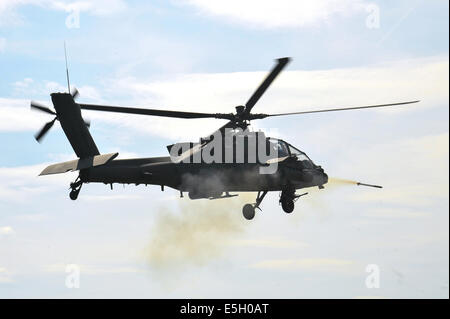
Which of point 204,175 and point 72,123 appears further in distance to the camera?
point 72,123

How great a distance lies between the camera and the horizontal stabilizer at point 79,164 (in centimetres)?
3150

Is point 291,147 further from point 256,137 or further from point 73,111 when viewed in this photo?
point 73,111

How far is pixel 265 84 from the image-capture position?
95.5 ft

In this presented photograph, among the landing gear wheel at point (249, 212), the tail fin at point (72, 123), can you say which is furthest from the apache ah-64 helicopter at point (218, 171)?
the tail fin at point (72, 123)

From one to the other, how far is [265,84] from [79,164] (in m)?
9.98

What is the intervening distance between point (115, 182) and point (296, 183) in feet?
28.2

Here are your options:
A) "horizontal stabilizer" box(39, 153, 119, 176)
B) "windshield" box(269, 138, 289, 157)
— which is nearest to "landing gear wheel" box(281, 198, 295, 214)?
"windshield" box(269, 138, 289, 157)

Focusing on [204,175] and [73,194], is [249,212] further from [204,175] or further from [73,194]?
[73,194]

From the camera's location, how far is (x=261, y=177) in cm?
3123

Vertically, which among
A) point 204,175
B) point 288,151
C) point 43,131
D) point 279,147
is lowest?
point 204,175

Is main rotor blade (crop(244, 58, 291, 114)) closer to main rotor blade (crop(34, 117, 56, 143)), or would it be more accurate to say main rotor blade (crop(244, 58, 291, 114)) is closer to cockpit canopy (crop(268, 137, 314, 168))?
cockpit canopy (crop(268, 137, 314, 168))

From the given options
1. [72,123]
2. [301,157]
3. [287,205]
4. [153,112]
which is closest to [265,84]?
[301,157]

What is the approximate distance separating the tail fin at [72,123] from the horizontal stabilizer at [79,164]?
2.99 feet
